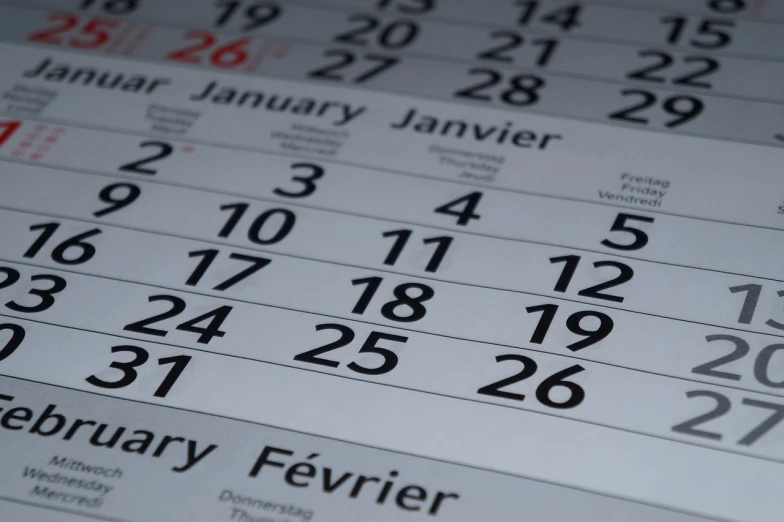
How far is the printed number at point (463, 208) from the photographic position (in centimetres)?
102

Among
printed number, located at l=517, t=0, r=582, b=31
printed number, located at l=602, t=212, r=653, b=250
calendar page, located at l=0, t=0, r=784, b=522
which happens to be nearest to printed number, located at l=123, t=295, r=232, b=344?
calendar page, located at l=0, t=0, r=784, b=522

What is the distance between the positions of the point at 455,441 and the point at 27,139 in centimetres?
64

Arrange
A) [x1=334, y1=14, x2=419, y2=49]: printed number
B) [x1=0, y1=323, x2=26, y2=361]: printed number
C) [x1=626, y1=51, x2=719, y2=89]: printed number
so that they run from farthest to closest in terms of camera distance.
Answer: [x1=334, y1=14, x2=419, y2=49]: printed number < [x1=626, y1=51, x2=719, y2=89]: printed number < [x1=0, y1=323, x2=26, y2=361]: printed number

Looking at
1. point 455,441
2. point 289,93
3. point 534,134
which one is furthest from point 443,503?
point 289,93

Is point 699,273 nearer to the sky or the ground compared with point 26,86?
nearer to the ground

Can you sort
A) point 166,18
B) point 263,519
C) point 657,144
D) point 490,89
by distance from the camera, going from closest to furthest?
point 263,519 → point 657,144 → point 490,89 → point 166,18

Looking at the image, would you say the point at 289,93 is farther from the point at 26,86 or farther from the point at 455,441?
the point at 455,441

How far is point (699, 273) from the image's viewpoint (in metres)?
0.94

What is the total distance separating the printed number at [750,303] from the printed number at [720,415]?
9cm

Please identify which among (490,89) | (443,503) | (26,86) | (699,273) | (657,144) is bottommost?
(443,503)

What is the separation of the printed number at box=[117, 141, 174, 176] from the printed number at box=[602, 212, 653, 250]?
0.50 metres

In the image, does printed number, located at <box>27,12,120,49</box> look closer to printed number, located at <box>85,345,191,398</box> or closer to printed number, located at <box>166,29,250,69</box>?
printed number, located at <box>166,29,250,69</box>

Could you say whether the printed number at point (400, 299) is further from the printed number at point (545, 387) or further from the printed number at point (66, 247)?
the printed number at point (66, 247)

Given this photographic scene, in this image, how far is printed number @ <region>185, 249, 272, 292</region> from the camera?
3.20ft
